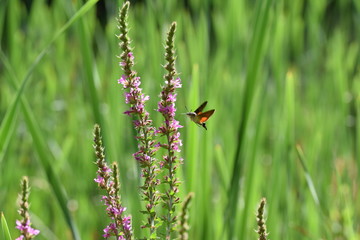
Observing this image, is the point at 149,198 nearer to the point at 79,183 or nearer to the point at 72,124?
the point at 79,183

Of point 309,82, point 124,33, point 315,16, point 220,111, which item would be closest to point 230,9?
point 220,111

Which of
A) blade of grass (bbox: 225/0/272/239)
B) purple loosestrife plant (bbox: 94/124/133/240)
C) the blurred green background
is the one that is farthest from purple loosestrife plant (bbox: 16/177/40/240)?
blade of grass (bbox: 225/0/272/239)

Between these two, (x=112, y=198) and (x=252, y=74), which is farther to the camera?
(x=252, y=74)

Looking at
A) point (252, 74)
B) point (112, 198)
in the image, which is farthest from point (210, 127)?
point (112, 198)

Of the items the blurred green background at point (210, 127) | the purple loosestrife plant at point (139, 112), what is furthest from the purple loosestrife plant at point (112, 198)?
the blurred green background at point (210, 127)

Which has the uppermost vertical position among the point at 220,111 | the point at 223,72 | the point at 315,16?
the point at 315,16

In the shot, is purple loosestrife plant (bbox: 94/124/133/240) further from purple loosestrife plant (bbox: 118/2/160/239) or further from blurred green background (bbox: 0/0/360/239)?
blurred green background (bbox: 0/0/360/239)

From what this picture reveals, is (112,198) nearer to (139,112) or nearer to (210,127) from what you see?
(139,112)

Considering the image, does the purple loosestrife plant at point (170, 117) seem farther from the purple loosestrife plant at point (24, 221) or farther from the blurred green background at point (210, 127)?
the blurred green background at point (210, 127)
